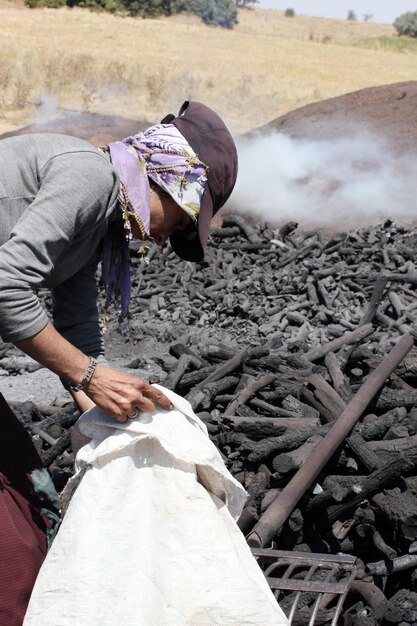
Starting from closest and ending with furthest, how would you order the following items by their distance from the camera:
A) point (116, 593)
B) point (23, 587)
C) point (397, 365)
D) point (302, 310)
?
1. point (116, 593)
2. point (23, 587)
3. point (397, 365)
4. point (302, 310)

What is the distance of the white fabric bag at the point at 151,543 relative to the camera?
6.77 ft

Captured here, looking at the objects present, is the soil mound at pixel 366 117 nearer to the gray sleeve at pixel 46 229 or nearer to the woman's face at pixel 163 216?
the woman's face at pixel 163 216

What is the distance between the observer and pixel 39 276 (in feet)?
7.18

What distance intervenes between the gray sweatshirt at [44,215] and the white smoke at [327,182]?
7.98m

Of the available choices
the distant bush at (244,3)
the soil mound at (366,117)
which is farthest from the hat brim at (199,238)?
the distant bush at (244,3)

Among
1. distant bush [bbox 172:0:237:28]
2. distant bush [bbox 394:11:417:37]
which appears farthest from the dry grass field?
distant bush [bbox 394:11:417:37]

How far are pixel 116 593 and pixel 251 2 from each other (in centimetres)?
7199

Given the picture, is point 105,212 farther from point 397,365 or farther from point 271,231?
point 271,231

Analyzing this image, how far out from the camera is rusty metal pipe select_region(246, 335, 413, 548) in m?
3.02

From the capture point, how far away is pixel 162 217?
8.29 feet

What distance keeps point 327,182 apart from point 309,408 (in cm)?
711

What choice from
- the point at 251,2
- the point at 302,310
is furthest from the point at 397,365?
the point at 251,2

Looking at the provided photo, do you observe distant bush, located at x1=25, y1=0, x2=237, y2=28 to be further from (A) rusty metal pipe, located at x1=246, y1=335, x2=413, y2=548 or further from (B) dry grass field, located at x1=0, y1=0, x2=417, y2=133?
(A) rusty metal pipe, located at x1=246, y1=335, x2=413, y2=548

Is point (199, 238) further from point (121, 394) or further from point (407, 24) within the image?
point (407, 24)
